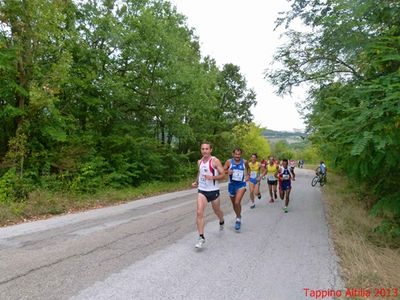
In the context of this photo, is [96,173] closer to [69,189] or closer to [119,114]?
[69,189]

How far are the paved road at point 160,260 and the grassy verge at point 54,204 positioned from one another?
1.04m

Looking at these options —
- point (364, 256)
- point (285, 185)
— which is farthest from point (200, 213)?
point (285, 185)

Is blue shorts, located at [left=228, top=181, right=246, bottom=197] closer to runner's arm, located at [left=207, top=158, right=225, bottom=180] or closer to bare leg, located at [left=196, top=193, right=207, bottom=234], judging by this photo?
runner's arm, located at [left=207, top=158, right=225, bottom=180]

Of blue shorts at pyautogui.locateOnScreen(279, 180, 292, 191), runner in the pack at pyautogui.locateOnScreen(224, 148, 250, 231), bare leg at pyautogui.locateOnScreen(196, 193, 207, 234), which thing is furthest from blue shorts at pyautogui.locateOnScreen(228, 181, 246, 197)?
blue shorts at pyautogui.locateOnScreen(279, 180, 292, 191)

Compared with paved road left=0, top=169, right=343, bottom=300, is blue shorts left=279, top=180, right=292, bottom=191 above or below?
above

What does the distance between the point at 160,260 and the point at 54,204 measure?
7011 mm

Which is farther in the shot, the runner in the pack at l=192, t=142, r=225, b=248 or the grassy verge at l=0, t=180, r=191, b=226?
the grassy verge at l=0, t=180, r=191, b=226

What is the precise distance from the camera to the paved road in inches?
186

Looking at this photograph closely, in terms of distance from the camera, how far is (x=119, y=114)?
20844 mm

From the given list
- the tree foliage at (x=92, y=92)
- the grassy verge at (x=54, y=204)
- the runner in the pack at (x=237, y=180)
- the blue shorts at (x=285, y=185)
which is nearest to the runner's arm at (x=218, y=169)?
the runner in the pack at (x=237, y=180)

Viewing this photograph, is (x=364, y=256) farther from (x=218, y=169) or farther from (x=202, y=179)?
(x=202, y=179)

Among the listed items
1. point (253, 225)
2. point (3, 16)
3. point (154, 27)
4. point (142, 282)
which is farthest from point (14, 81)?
point (142, 282)

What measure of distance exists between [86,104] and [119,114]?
2223 millimetres

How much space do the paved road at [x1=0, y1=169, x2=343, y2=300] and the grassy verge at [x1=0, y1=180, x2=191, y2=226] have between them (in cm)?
104
